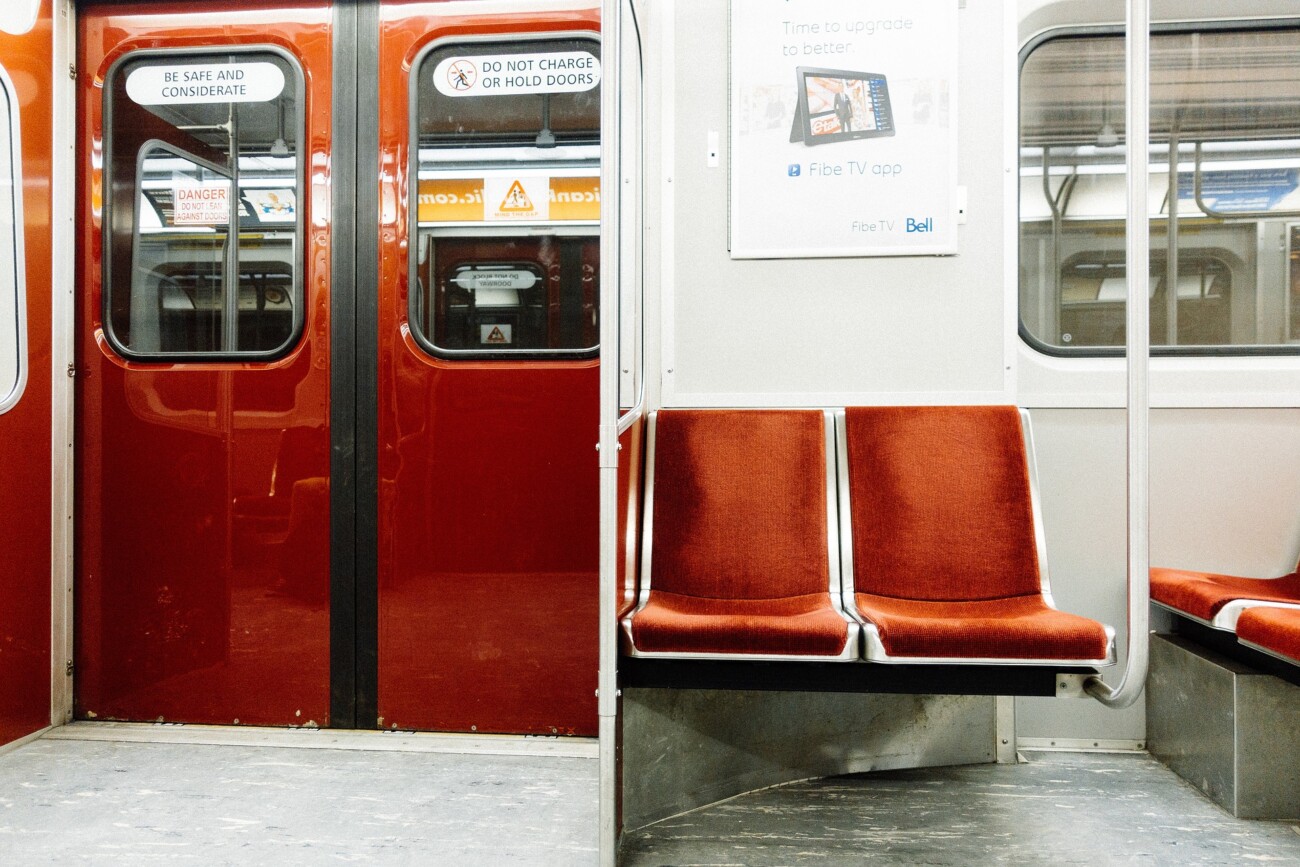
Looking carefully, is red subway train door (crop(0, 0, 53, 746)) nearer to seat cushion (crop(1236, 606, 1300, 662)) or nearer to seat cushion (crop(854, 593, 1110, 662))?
seat cushion (crop(854, 593, 1110, 662))

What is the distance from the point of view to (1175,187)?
272cm

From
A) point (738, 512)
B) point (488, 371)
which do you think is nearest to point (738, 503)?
point (738, 512)

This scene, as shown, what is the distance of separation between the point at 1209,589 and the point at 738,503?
1365 millimetres

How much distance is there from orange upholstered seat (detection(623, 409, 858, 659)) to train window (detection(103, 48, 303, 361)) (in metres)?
1.38

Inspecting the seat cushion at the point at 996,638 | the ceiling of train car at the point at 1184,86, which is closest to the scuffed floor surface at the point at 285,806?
the seat cushion at the point at 996,638

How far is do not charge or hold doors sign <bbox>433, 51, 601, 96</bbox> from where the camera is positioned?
2.61 meters

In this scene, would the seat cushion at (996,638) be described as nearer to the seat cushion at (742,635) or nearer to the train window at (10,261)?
the seat cushion at (742,635)

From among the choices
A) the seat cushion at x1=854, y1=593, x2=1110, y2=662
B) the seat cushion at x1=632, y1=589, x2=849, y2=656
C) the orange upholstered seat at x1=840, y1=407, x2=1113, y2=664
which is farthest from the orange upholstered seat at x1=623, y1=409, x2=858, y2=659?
the seat cushion at x1=854, y1=593, x2=1110, y2=662

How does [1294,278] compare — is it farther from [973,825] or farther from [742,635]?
[742,635]

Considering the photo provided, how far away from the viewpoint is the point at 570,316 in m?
2.60

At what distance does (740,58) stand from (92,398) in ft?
8.01

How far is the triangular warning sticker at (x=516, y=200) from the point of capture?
8.50 feet

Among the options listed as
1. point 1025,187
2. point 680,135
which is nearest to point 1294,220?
point 1025,187

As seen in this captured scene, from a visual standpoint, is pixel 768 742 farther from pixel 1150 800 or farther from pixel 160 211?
pixel 160 211
